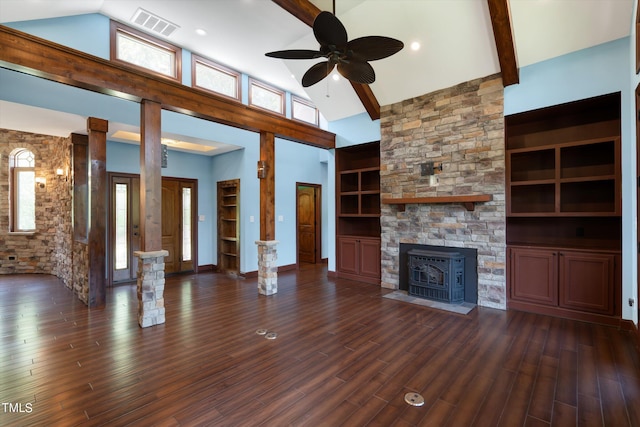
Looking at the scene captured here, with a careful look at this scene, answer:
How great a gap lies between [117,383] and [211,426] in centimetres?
109

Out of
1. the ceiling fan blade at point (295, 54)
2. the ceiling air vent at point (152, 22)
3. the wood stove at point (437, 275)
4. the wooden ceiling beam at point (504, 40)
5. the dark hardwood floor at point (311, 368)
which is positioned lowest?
the dark hardwood floor at point (311, 368)

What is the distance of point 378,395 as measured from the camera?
2283 millimetres

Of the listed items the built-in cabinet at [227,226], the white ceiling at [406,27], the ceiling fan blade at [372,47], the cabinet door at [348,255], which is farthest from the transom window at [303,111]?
the ceiling fan blade at [372,47]

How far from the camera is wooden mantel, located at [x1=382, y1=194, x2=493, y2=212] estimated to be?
4309 mm

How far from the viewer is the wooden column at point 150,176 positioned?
3654mm

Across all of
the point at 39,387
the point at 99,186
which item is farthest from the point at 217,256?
the point at 39,387

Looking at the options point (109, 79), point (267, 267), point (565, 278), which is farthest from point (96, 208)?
point (565, 278)

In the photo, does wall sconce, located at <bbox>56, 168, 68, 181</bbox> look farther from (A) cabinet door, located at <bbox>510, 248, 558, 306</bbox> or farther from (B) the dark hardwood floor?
(A) cabinet door, located at <bbox>510, 248, 558, 306</bbox>

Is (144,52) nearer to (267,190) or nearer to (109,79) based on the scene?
(109,79)

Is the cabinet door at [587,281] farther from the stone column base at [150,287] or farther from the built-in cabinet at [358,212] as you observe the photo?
the stone column base at [150,287]

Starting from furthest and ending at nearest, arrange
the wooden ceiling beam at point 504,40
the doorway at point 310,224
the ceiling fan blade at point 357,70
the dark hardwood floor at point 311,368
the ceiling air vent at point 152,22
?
1. the doorway at point 310,224
2. the ceiling air vent at point 152,22
3. the wooden ceiling beam at point 504,40
4. the ceiling fan blade at point 357,70
5. the dark hardwood floor at point 311,368

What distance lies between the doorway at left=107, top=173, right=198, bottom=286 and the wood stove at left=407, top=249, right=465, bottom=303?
5162 mm

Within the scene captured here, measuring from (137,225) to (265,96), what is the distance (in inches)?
155

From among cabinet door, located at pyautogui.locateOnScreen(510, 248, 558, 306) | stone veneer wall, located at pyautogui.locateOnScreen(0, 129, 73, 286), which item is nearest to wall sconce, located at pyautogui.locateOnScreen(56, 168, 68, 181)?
stone veneer wall, located at pyautogui.locateOnScreen(0, 129, 73, 286)
